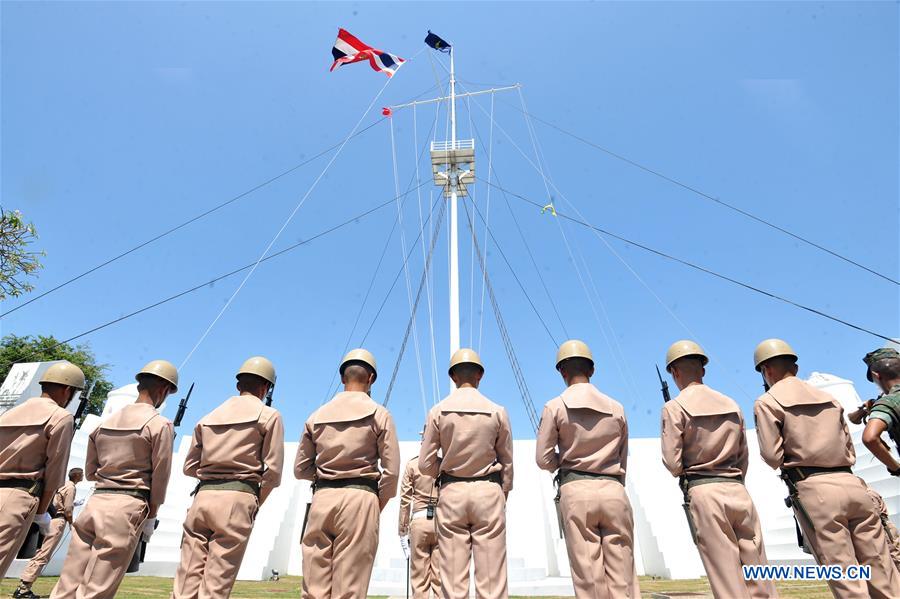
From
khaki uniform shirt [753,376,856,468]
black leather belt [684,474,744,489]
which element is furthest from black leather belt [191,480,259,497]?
khaki uniform shirt [753,376,856,468]

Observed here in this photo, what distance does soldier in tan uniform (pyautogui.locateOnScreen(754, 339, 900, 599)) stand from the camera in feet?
12.4

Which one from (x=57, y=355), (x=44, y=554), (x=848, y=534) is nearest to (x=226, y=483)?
(x=848, y=534)

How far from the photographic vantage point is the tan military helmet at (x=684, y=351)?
4.77m

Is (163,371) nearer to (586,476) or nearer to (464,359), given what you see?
(464,359)

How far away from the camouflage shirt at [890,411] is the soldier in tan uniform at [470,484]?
2848 mm

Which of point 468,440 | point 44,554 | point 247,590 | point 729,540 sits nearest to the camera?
point 729,540

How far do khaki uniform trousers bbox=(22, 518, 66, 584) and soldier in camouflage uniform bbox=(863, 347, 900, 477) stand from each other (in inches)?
371

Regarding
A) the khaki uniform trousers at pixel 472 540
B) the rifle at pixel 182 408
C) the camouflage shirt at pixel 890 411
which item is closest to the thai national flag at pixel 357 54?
the rifle at pixel 182 408

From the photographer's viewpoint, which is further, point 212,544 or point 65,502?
point 65,502

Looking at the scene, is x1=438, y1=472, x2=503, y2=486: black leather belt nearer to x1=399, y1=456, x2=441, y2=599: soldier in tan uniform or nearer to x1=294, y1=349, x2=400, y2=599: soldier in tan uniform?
x1=294, y1=349, x2=400, y2=599: soldier in tan uniform

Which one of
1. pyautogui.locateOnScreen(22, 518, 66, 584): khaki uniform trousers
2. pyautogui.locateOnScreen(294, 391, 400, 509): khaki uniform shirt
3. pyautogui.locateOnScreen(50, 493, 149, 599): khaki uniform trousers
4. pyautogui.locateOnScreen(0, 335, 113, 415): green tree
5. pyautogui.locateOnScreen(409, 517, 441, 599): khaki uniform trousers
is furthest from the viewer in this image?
pyautogui.locateOnScreen(0, 335, 113, 415): green tree

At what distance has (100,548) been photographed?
3.99 m

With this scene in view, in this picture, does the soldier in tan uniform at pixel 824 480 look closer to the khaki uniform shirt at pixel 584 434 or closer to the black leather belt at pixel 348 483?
the khaki uniform shirt at pixel 584 434

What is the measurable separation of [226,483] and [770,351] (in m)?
4.88
